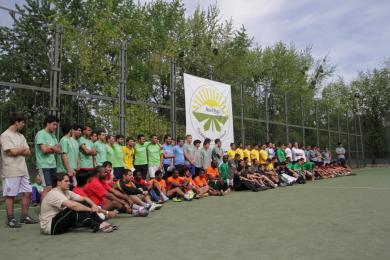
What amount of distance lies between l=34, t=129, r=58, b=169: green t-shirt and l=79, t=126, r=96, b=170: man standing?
1119 mm

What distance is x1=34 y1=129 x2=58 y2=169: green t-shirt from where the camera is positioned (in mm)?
6117

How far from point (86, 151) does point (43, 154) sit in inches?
49.1

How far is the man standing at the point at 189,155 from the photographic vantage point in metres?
10.5

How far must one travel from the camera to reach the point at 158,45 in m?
24.7

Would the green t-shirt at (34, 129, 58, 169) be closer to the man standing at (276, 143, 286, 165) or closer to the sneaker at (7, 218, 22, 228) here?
the sneaker at (7, 218, 22, 228)

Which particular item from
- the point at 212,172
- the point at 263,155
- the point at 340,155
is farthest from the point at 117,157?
the point at 340,155

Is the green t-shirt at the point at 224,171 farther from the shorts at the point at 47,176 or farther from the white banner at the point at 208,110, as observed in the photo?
the shorts at the point at 47,176

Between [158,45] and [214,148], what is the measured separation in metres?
14.6

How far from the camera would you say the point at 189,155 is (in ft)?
34.7

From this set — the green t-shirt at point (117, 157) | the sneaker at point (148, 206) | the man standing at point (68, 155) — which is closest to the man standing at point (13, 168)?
the man standing at point (68, 155)

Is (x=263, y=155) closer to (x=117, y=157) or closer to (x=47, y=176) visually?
(x=117, y=157)

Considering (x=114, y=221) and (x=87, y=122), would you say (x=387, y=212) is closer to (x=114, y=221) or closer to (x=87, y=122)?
(x=114, y=221)

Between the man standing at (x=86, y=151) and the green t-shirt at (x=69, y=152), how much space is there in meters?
0.27

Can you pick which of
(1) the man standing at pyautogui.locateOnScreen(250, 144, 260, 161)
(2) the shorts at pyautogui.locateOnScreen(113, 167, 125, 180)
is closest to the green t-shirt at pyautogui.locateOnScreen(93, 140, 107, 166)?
(2) the shorts at pyautogui.locateOnScreen(113, 167, 125, 180)
